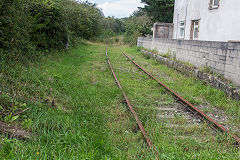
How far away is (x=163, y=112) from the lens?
535 centimetres

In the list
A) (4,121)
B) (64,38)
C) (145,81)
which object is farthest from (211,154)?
(64,38)

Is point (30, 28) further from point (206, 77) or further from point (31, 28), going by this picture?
point (206, 77)

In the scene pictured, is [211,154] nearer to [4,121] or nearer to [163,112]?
[163,112]

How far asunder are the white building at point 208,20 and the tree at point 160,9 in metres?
7.44

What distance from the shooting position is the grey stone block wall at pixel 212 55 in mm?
6648

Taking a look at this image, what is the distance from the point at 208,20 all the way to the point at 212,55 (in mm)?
6027

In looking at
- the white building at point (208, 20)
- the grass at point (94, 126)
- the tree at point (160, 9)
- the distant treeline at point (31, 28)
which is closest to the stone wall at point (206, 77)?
the grass at point (94, 126)

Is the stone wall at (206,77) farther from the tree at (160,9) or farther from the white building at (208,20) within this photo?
the tree at (160,9)

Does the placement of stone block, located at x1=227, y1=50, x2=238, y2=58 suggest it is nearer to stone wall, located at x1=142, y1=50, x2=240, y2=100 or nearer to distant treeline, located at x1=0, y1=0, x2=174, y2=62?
stone wall, located at x1=142, y1=50, x2=240, y2=100

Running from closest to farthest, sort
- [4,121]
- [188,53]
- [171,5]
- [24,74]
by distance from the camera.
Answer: [4,121], [24,74], [188,53], [171,5]

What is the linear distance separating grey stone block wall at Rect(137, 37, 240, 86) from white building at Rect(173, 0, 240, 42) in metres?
2.54

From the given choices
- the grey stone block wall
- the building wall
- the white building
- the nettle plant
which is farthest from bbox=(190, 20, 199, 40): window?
the nettle plant

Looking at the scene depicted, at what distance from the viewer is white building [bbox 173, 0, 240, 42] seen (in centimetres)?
1087

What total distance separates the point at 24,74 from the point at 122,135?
389 centimetres
